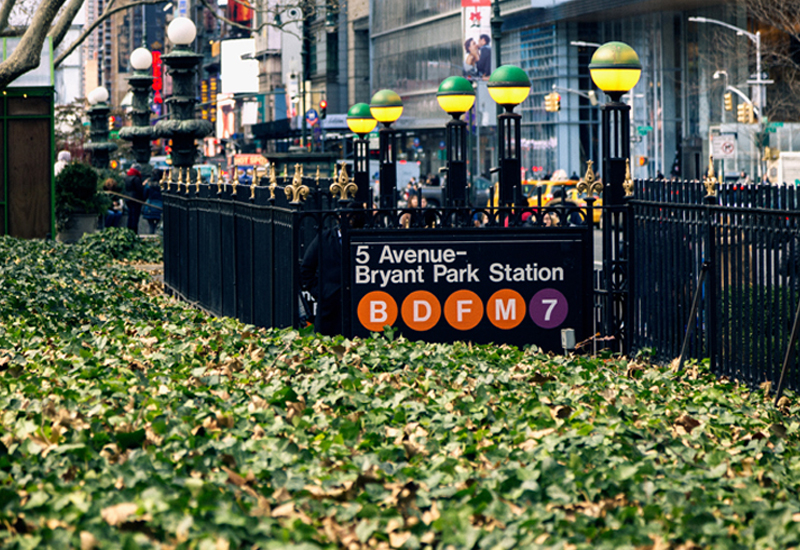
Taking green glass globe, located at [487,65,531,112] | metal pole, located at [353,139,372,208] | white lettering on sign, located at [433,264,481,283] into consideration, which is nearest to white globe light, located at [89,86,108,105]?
metal pole, located at [353,139,372,208]

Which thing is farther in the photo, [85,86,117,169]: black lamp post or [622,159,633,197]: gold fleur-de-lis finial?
[85,86,117,169]: black lamp post

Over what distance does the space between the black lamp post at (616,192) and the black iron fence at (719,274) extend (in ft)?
0.38

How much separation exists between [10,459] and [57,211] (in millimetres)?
21058

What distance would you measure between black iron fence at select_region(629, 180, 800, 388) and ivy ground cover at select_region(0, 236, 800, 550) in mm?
632

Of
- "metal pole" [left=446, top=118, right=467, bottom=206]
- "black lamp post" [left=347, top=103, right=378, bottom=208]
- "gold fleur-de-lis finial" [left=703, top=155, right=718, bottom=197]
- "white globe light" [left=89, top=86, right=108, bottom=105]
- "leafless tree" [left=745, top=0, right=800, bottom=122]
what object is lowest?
"gold fleur-de-lis finial" [left=703, top=155, right=718, bottom=197]

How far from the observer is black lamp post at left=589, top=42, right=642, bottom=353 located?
10258 mm

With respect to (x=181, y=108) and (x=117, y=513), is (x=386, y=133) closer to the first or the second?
(x=181, y=108)

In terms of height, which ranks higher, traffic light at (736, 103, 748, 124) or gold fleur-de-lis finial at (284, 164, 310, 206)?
traffic light at (736, 103, 748, 124)

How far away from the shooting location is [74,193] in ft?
82.7

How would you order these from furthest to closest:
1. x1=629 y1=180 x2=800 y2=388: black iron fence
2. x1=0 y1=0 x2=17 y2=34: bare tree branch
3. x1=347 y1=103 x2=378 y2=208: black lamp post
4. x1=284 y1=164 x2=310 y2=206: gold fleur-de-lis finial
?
x1=347 y1=103 x2=378 y2=208: black lamp post → x1=0 y1=0 x2=17 y2=34: bare tree branch → x1=284 y1=164 x2=310 y2=206: gold fleur-de-lis finial → x1=629 y1=180 x2=800 y2=388: black iron fence

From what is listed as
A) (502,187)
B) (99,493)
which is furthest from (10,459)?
(502,187)

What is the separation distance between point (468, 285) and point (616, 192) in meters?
1.79

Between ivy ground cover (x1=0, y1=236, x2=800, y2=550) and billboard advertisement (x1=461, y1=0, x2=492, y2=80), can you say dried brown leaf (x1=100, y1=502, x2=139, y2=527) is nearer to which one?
ivy ground cover (x1=0, y1=236, x2=800, y2=550)

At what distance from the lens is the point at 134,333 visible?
8.96 metres
